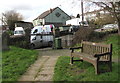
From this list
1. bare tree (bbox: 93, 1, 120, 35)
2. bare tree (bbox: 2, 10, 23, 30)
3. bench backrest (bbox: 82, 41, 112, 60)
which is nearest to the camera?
bench backrest (bbox: 82, 41, 112, 60)

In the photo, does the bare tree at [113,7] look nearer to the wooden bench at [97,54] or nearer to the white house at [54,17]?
the wooden bench at [97,54]

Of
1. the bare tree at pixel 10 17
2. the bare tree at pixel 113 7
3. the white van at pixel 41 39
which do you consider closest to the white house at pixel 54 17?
the bare tree at pixel 10 17

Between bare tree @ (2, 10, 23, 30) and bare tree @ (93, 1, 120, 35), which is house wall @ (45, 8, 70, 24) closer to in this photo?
bare tree @ (2, 10, 23, 30)

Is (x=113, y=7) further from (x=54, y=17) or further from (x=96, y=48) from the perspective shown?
(x=54, y=17)

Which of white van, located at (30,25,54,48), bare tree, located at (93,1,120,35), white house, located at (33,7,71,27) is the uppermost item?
white house, located at (33,7,71,27)

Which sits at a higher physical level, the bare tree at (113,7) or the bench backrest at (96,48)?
the bare tree at (113,7)

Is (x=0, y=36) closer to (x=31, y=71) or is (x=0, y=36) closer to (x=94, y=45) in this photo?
(x=31, y=71)

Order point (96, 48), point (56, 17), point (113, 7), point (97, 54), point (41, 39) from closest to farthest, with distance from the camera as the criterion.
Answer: point (97, 54), point (96, 48), point (113, 7), point (41, 39), point (56, 17)

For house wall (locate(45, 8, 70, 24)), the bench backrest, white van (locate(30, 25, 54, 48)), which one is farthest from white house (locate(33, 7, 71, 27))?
the bench backrest

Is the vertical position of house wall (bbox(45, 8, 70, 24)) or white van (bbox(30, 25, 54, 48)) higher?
house wall (bbox(45, 8, 70, 24))

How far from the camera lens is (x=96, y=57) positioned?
204 inches

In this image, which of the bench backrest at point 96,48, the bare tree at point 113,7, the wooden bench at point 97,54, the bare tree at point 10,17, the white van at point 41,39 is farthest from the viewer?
the bare tree at point 10,17

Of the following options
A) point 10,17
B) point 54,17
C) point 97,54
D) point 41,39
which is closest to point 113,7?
point 41,39

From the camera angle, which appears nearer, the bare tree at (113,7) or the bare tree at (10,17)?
the bare tree at (113,7)
